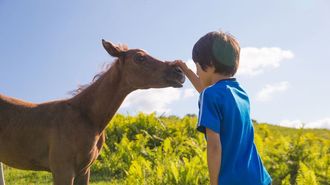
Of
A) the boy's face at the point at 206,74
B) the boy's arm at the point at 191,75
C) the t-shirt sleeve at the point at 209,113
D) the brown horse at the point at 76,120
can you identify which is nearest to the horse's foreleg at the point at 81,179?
the brown horse at the point at 76,120

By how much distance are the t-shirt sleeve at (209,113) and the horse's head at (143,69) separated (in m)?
1.72

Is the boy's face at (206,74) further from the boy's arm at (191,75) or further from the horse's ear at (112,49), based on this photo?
the horse's ear at (112,49)

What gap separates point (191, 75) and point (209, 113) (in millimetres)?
1443

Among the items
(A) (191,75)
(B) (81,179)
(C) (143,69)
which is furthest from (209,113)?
(B) (81,179)

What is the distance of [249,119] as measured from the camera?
300 centimetres

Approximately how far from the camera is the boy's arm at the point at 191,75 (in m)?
3.96

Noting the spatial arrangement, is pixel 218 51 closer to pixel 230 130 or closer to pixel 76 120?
pixel 230 130

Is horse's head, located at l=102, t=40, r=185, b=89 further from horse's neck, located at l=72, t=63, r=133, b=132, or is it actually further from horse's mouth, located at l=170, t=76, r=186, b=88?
horse's neck, located at l=72, t=63, r=133, b=132

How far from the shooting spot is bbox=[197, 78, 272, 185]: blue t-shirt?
2.74 m

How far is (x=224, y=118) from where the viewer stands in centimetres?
278

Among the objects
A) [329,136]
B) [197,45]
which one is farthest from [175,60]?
[329,136]

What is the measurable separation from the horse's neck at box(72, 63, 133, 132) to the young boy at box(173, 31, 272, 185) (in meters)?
1.96

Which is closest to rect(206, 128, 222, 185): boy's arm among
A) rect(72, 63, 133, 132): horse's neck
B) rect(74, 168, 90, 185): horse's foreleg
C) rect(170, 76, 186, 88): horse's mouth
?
rect(170, 76, 186, 88): horse's mouth

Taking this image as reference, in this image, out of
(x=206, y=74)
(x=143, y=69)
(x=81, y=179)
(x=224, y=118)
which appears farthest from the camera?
(x=81, y=179)
